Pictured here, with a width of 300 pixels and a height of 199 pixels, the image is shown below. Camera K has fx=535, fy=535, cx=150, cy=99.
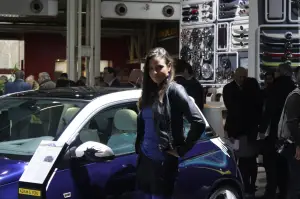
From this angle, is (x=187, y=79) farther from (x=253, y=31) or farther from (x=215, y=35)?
(x=215, y=35)

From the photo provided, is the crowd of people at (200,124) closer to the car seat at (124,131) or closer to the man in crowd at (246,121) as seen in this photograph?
the man in crowd at (246,121)

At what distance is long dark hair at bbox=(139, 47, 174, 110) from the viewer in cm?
389

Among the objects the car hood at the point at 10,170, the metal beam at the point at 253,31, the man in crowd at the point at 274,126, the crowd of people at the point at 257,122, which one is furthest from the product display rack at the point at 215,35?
the car hood at the point at 10,170

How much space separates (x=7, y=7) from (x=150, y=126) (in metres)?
14.9

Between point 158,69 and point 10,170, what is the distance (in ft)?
4.16

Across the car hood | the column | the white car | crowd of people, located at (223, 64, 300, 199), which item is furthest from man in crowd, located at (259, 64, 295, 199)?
the column

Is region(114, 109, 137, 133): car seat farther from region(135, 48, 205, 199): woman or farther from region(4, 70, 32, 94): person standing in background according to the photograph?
region(4, 70, 32, 94): person standing in background

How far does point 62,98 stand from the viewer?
4.53 m

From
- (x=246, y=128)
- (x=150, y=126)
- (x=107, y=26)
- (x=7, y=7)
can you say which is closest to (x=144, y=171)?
(x=150, y=126)

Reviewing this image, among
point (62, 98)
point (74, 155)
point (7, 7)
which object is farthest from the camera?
point (7, 7)

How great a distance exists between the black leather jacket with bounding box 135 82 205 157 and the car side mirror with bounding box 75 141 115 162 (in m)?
0.42

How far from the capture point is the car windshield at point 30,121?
13.9 ft

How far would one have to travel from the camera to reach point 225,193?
4961 mm

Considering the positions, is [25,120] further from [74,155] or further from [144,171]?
[144,171]
